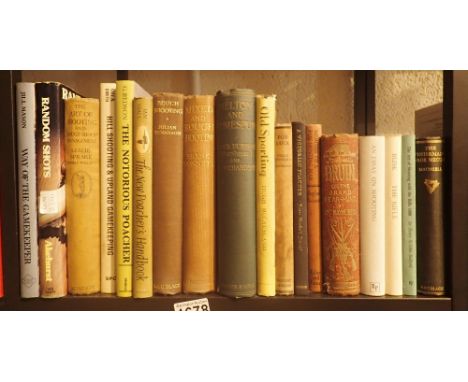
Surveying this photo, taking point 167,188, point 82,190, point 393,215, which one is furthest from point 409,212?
point 82,190

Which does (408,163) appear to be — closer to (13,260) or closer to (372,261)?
(372,261)

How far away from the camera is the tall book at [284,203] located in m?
0.59

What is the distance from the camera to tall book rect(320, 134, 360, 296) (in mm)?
589

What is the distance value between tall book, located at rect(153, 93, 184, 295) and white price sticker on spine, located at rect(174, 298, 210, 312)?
0.08 feet

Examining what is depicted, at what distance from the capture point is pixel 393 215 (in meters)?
0.59

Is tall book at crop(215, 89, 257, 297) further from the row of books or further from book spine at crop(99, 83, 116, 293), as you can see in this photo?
book spine at crop(99, 83, 116, 293)

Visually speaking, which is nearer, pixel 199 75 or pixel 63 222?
pixel 63 222

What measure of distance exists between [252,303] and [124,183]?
0.26m

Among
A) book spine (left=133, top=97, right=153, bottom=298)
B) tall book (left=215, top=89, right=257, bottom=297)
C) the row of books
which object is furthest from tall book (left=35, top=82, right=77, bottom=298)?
tall book (left=215, top=89, right=257, bottom=297)

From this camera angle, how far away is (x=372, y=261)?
1.95 ft

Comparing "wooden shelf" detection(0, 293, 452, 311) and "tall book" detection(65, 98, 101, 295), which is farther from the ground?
"tall book" detection(65, 98, 101, 295)
